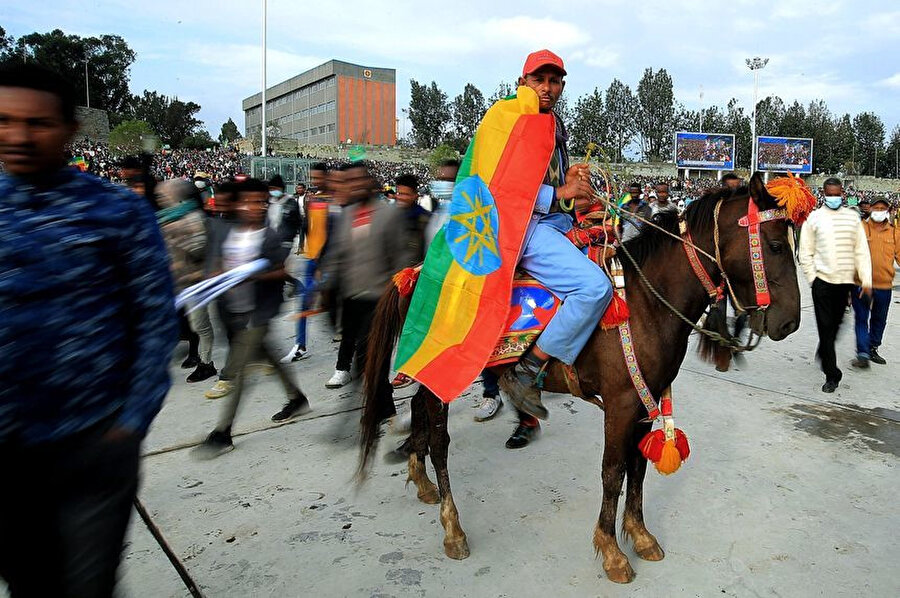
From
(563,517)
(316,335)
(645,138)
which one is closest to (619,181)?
(563,517)

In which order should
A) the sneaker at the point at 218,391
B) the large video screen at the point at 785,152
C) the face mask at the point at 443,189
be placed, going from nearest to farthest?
the sneaker at the point at 218,391 < the face mask at the point at 443,189 < the large video screen at the point at 785,152

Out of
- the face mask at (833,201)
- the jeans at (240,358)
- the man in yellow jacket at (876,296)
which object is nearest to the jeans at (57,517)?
the jeans at (240,358)

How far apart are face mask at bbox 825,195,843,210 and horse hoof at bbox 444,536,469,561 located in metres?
5.20

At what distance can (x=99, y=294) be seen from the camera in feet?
5.02

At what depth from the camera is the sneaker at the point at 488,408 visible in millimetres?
4887

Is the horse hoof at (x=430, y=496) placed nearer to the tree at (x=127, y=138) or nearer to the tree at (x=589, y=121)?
the tree at (x=127, y=138)

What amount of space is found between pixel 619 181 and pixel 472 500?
2.19 metres

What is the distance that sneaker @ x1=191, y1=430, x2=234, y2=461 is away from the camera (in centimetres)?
412

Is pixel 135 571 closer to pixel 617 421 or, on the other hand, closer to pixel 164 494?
pixel 164 494

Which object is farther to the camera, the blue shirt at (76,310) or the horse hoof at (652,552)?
the horse hoof at (652,552)

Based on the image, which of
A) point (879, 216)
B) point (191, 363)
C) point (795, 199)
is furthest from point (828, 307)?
point (191, 363)

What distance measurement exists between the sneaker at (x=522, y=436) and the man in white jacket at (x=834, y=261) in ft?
10.8

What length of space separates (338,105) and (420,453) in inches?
3505

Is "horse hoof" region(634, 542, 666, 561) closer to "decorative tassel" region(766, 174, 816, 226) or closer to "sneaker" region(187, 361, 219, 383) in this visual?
"decorative tassel" region(766, 174, 816, 226)
